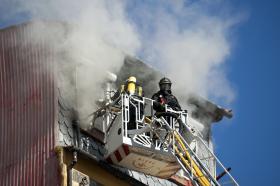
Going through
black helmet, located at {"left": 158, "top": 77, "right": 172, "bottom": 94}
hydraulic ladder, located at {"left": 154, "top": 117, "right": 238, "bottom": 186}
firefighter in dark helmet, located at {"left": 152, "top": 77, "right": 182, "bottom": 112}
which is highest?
black helmet, located at {"left": 158, "top": 77, "right": 172, "bottom": 94}

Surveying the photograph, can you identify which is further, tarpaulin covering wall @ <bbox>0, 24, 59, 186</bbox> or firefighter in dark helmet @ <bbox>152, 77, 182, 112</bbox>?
firefighter in dark helmet @ <bbox>152, 77, 182, 112</bbox>

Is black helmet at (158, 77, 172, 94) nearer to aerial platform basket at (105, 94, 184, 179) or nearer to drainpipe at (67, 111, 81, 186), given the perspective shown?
aerial platform basket at (105, 94, 184, 179)

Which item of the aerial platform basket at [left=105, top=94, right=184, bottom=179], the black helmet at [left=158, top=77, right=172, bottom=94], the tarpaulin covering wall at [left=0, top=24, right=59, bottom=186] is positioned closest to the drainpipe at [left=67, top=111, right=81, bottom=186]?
the tarpaulin covering wall at [left=0, top=24, right=59, bottom=186]

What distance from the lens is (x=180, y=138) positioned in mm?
19734

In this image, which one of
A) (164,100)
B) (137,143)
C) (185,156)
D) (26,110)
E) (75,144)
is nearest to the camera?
(137,143)

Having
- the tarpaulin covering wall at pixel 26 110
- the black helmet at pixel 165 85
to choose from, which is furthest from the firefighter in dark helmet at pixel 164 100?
the tarpaulin covering wall at pixel 26 110

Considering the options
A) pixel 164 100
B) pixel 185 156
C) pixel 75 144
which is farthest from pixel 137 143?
pixel 164 100

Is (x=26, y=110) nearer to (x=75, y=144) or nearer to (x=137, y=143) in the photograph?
(x=75, y=144)

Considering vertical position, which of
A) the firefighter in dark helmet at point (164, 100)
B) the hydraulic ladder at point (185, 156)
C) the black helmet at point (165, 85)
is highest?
the black helmet at point (165, 85)

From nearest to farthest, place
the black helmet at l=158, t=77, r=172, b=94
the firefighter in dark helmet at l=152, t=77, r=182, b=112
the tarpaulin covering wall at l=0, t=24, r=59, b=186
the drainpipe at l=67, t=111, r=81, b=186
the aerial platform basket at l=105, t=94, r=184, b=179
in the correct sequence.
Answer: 1. the drainpipe at l=67, t=111, r=81, b=186
2. the tarpaulin covering wall at l=0, t=24, r=59, b=186
3. the aerial platform basket at l=105, t=94, r=184, b=179
4. the firefighter in dark helmet at l=152, t=77, r=182, b=112
5. the black helmet at l=158, t=77, r=172, b=94

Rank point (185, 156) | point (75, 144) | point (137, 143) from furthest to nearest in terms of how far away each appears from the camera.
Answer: point (75, 144) → point (185, 156) → point (137, 143)

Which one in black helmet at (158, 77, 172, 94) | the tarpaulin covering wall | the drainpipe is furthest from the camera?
black helmet at (158, 77, 172, 94)

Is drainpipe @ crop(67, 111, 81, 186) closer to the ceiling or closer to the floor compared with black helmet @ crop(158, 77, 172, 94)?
closer to the floor

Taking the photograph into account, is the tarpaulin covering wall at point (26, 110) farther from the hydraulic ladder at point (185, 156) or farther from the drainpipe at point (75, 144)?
the hydraulic ladder at point (185, 156)
